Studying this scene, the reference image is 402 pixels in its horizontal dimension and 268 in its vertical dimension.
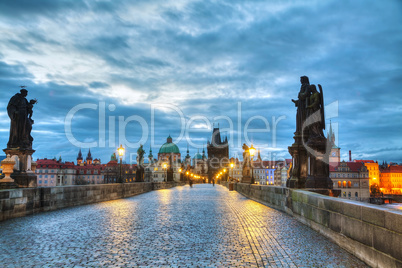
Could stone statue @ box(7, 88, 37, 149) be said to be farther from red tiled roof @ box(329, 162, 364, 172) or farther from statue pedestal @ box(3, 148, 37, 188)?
red tiled roof @ box(329, 162, 364, 172)

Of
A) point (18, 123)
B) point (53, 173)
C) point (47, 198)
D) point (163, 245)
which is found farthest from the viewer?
point (53, 173)

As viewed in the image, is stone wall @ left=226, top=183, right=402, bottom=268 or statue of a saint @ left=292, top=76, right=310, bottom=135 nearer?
stone wall @ left=226, top=183, right=402, bottom=268

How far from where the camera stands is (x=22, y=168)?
14.4 m

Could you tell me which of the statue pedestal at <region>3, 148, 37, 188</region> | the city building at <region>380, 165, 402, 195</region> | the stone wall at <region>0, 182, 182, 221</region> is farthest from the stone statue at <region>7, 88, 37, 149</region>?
the city building at <region>380, 165, 402, 195</region>

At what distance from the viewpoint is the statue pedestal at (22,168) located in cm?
1403

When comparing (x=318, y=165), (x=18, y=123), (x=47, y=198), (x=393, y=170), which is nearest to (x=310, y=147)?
(x=318, y=165)

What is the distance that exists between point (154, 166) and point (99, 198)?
178336 millimetres

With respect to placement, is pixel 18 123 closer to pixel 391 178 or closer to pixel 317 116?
pixel 317 116

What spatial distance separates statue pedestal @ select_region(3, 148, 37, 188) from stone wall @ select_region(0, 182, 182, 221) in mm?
923

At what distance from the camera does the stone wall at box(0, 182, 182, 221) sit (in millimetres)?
10773


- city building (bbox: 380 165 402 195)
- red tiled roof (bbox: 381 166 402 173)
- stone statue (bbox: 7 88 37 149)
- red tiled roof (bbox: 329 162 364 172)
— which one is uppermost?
stone statue (bbox: 7 88 37 149)

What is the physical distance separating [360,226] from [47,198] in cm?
1140

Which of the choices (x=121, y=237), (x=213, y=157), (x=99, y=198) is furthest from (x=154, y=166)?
(x=121, y=237)

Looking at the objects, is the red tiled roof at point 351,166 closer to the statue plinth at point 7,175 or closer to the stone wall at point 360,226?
the stone wall at point 360,226
